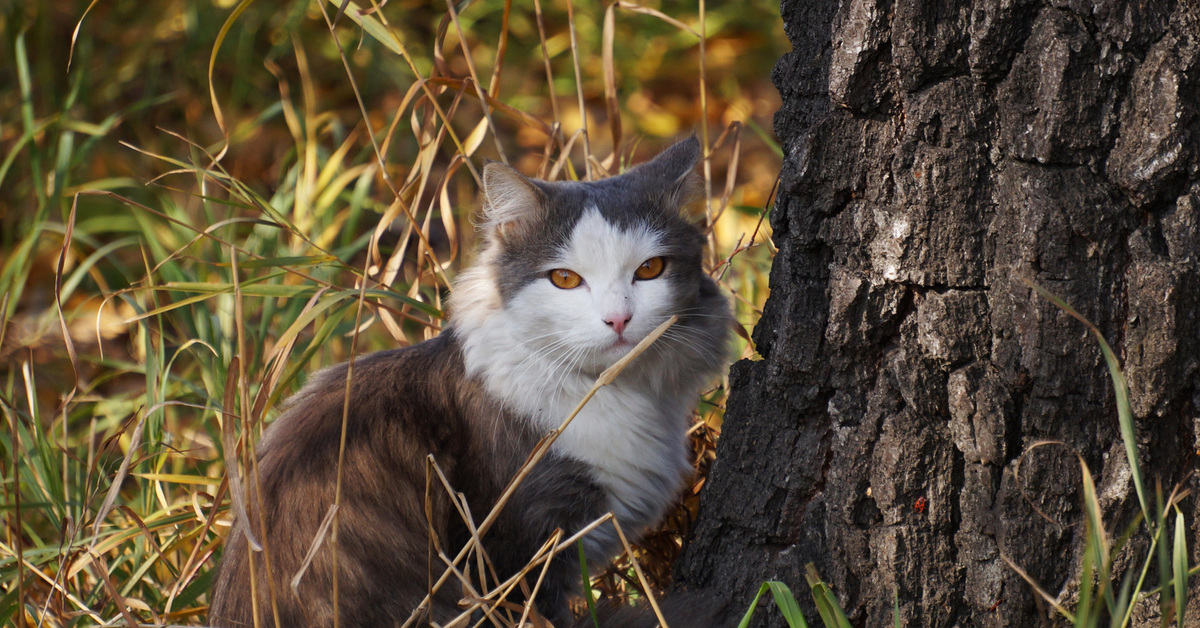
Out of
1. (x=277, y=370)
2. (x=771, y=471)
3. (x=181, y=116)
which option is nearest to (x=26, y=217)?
(x=181, y=116)

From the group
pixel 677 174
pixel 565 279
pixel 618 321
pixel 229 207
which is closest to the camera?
pixel 618 321

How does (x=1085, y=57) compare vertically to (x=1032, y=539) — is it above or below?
above

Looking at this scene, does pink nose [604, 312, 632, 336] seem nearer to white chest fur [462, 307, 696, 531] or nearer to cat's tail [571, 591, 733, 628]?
white chest fur [462, 307, 696, 531]

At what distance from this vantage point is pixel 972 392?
1.24m

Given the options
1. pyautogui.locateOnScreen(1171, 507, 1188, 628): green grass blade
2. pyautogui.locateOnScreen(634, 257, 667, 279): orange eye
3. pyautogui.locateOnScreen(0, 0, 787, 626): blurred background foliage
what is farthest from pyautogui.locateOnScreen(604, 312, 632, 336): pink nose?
pyautogui.locateOnScreen(1171, 507, 1188, 628): green grass blade

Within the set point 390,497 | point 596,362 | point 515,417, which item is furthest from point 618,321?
point 390,497

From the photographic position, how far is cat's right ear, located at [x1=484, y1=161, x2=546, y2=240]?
5.35ft

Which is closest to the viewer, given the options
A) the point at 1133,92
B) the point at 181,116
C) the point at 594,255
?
the point at 1133,92

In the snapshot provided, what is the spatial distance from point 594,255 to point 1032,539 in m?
0.78

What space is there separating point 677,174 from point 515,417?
541mm

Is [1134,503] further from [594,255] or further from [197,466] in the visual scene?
[197,466]

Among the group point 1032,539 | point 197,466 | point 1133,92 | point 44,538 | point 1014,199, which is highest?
point 1133,92

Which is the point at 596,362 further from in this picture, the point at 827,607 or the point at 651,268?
the point at 827,607

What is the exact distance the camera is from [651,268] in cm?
163
